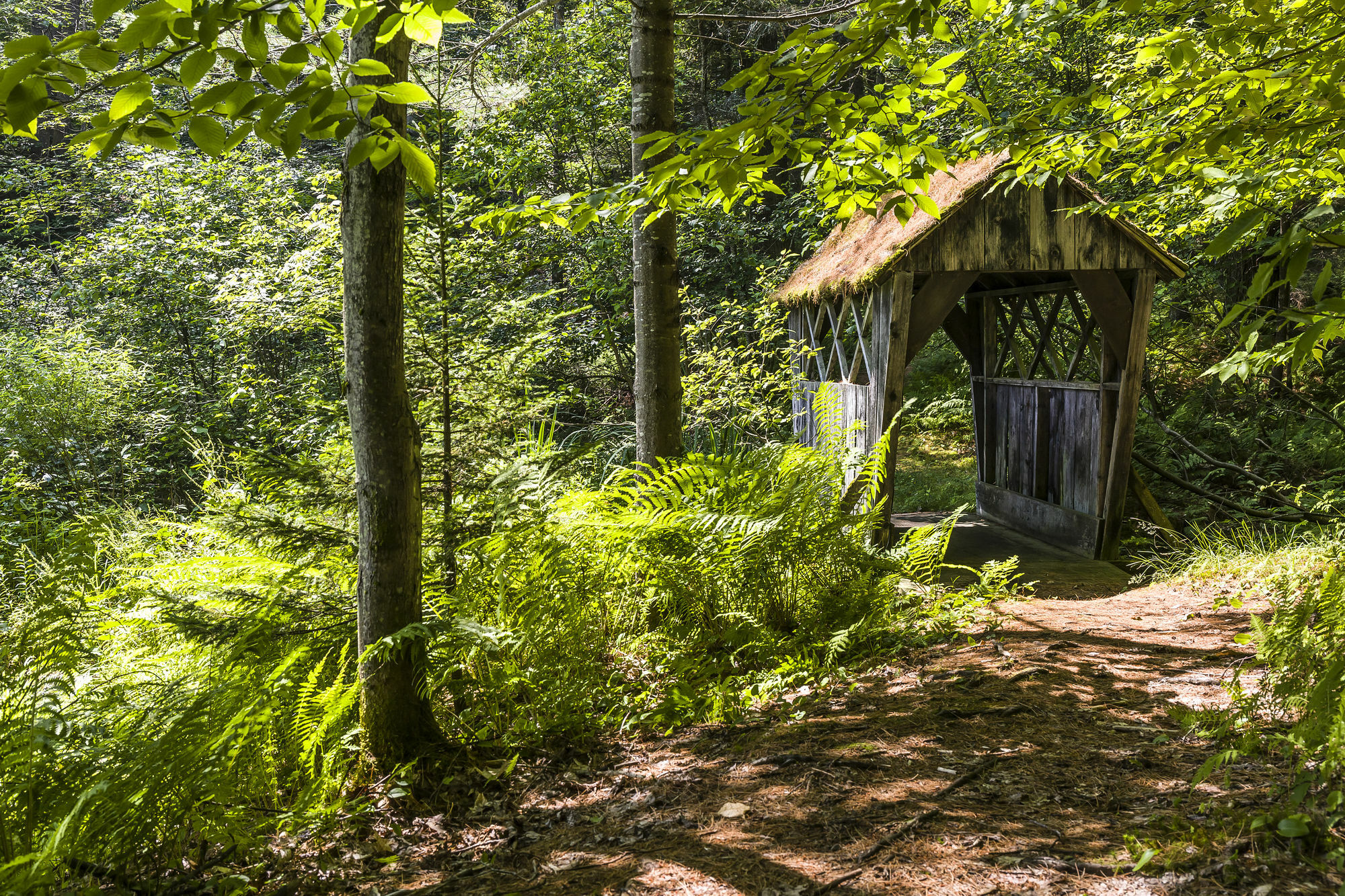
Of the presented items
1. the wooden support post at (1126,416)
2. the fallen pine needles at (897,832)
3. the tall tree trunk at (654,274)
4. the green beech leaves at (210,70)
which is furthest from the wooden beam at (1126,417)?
the green beech leaves at (210,70)

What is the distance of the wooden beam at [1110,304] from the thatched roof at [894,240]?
1.29ft

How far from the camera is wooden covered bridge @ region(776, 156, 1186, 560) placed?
21.6 feet

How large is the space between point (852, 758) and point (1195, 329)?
1257 cm

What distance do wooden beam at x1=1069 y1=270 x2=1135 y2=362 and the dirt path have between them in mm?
4005

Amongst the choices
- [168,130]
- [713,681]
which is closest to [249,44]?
[168,130]

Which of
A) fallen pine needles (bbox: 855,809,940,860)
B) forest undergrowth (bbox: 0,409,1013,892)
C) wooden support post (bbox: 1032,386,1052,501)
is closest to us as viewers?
fallen pine needles (bbox: 855,809,940,860)

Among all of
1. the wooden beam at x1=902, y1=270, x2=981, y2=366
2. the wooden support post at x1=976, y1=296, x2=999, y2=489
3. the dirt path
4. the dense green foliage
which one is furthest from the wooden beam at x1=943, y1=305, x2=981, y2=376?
the dirt path

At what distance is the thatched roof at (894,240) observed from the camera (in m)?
6.42

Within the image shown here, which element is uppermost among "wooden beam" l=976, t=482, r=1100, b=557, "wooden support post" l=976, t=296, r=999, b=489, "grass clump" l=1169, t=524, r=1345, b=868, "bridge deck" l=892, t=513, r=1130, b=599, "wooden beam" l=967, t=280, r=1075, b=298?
"wooden beam" l=967, t=280, r=1075, b=298

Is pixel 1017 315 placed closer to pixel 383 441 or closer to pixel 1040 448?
pixel 1040 448

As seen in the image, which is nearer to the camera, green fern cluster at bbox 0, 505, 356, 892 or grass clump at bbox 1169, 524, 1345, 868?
grass clump at bbox 1169, 524, 1345, 868

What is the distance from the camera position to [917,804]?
8.23 ft

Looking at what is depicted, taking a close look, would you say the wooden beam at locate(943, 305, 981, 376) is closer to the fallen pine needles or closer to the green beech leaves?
the fallen pine needles

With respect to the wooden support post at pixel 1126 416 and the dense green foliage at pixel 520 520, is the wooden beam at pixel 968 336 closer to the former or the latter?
the dense green foliage at pixel 520 520
